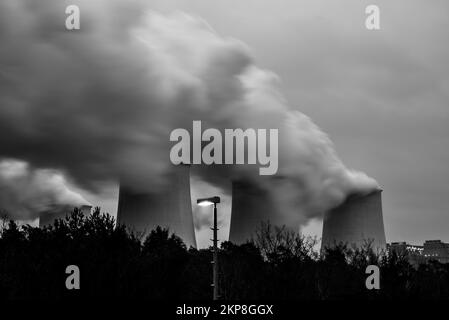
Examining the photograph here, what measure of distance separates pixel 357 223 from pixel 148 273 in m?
18.2

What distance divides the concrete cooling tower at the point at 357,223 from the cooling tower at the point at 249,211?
3.04 m

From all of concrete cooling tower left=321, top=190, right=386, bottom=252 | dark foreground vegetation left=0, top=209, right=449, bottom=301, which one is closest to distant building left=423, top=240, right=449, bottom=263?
concrete cooling tower left=321, top=190, right=386, bottom=252

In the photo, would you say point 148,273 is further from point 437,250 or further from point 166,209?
point 437,250

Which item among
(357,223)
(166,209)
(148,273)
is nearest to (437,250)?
(357,223)

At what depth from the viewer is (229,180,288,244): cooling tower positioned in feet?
109

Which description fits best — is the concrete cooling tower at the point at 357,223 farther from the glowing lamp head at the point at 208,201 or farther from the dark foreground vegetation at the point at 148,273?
the glowing lamp head at the point at 208,201

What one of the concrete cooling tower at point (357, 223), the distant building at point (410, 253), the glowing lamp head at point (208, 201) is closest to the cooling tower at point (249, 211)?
the concrete cooling tower at point (357, 223)

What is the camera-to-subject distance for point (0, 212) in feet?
148

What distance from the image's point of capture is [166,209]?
30422 mm

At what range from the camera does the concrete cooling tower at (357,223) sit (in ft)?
105

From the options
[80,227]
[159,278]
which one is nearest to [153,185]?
[80,227]
